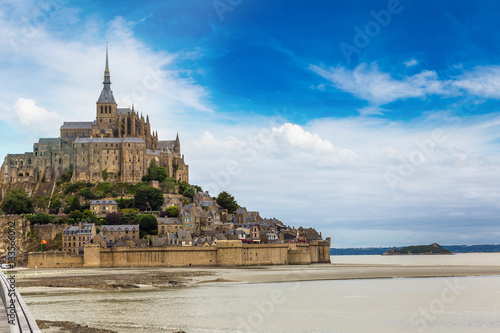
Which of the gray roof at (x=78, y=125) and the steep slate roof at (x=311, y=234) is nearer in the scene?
the steep slate roof at (x=311, y=234)

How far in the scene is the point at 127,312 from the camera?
30406mm

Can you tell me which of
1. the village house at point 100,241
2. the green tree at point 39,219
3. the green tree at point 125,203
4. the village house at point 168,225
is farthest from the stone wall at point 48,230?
the village house at point 168,225

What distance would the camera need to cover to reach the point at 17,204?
85250mm

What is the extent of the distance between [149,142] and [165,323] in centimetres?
7729

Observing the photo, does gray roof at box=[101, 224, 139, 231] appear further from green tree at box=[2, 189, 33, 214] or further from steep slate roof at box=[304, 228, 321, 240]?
steep slate roof at box=[304, 228, 321, 240]

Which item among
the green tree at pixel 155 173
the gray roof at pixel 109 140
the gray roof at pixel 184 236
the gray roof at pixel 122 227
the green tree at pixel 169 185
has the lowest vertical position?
the gray roof at pixel 184 236

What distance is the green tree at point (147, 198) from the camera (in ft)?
287

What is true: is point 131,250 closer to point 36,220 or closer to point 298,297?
point 36,220

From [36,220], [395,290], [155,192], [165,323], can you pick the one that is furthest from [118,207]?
[165,323]

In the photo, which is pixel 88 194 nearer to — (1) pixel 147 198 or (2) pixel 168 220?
(1) pixel 147 198

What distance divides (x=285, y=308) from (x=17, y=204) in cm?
6375

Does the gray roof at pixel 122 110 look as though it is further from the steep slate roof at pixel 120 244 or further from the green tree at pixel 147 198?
the steep slate roof at pixel 120 244

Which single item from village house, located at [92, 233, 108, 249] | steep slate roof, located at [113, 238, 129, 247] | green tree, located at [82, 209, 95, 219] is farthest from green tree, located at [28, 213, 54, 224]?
steep slate roof, located at [113, 238, 129, 247]

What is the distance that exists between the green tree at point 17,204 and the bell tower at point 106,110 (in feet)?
63.4
